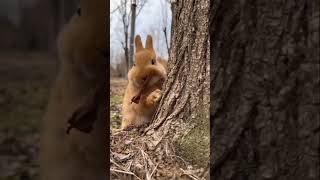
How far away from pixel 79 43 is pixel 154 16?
172 millimetres

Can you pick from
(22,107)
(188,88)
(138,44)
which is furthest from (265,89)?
(22,107)

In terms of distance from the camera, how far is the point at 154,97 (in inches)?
39.1

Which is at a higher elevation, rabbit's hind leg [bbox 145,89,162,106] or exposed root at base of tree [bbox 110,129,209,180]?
rabbit's hind leg [bbox 145,89,162,106]

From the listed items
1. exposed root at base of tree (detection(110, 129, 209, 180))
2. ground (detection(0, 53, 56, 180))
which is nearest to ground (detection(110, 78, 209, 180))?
exposed root at base of tree (detection(110, 129, 209, 180))

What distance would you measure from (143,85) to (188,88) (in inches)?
3.9

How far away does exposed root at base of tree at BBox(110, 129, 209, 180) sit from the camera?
3.18 feet

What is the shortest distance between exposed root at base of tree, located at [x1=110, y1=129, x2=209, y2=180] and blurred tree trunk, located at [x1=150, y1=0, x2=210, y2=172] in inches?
0.8

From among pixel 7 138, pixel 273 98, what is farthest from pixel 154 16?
pixel 7 138

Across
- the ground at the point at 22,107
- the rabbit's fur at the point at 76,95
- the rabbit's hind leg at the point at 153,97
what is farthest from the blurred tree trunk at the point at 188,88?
the ground at the point at 22,107

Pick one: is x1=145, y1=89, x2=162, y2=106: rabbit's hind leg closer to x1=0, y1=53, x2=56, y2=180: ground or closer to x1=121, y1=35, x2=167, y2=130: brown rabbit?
x1=121, y1=35, x2=167, y2=130: brown rabbit

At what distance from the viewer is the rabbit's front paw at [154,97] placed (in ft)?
3.25

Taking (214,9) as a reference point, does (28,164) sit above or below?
below

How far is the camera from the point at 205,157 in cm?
95

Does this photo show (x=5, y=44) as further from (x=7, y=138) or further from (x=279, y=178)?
(x=279, y=178)
